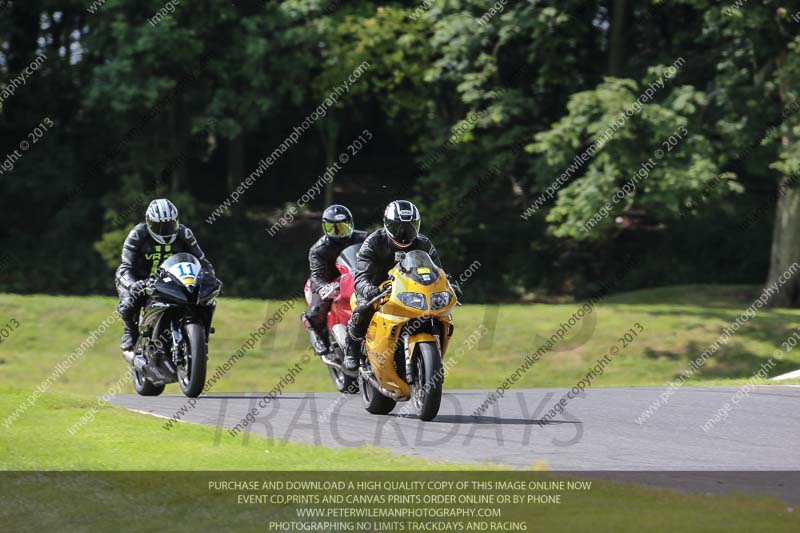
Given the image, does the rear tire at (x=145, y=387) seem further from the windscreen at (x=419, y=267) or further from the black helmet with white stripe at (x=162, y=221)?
the windscreen at (x=419, y=267)

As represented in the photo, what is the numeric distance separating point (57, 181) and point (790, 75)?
23.3 metres

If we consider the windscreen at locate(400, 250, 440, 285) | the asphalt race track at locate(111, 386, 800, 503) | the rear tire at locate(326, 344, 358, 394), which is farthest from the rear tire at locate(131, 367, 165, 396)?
the windscreen at locate(400, 250, 440, 285)

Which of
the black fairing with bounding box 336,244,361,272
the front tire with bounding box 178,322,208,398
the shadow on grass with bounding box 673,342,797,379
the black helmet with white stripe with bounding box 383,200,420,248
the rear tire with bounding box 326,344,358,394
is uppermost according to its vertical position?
the black helmet with white stripe with bounding box 383,200,420,248

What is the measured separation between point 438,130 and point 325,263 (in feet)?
71.1

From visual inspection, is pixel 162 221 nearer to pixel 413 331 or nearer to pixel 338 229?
pixel 338 229

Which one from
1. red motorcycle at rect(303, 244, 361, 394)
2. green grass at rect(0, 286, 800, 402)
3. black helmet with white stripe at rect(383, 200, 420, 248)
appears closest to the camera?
black helmet with white stripe at rect(383, 200, 420, 248)

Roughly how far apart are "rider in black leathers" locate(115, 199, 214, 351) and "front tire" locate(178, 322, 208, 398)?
911 millimetres

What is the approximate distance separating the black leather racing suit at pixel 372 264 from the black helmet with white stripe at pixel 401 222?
0.11 m

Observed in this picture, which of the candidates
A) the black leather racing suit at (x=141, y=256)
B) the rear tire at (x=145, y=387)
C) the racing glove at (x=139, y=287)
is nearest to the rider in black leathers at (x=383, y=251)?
the black leather racing suit at (x=141, y=256)

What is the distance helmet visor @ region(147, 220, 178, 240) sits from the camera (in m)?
14.4

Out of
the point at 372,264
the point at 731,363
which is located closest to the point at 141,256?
the point at 372,264

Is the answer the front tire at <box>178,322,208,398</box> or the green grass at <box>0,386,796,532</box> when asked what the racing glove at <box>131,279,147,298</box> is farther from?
the green grass at <box>0,386,796,532</box>

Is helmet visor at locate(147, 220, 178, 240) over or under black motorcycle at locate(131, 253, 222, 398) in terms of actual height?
over

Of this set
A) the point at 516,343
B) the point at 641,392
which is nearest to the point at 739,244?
the point at 516,343
